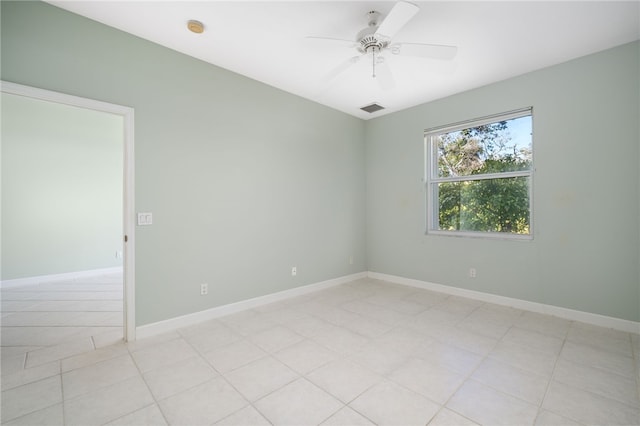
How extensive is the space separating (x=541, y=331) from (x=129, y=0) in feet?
15.2

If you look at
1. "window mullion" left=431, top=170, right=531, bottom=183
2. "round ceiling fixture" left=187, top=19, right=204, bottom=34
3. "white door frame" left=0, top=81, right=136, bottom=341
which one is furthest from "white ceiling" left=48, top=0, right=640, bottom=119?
"window mullion" left=431, top=170, right=531, bottom=183

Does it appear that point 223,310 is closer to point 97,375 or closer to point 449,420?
point 97,375

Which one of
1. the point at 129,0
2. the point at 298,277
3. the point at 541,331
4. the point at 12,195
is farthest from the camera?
the point at 12,195

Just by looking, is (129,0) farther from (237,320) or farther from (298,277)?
(298,277)

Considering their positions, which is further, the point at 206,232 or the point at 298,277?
the point at 298,277

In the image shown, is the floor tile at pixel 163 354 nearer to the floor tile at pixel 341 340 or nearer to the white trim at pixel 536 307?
the floor tile at pixel 341 340

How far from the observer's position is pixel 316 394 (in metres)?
1.82

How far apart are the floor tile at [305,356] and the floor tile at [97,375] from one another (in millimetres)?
1090

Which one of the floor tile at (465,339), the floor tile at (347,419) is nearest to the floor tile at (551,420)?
the floor tile at (465,339)

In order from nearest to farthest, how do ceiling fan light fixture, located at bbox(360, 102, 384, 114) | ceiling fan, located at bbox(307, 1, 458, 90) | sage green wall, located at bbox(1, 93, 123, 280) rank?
ceiling fan, located at bbox(307, 1, 458, 90) → ceiling fan light fixture, located at bbox(360, 102, 384, 114) → sage green wall, located at bbox(1, 93, 123, 280)

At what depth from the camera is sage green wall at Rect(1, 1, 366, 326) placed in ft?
7.58

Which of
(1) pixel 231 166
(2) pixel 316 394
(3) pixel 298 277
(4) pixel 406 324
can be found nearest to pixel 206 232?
(1) pixel 231 166

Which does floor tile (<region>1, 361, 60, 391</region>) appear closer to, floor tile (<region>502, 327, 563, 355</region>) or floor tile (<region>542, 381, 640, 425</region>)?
floor tile (<region>542, 381, 640, 425</region>)

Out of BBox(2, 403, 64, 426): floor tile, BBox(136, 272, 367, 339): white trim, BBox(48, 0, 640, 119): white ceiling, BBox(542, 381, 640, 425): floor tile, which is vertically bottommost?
BBox(542, 381, 640, 425): floor tile
